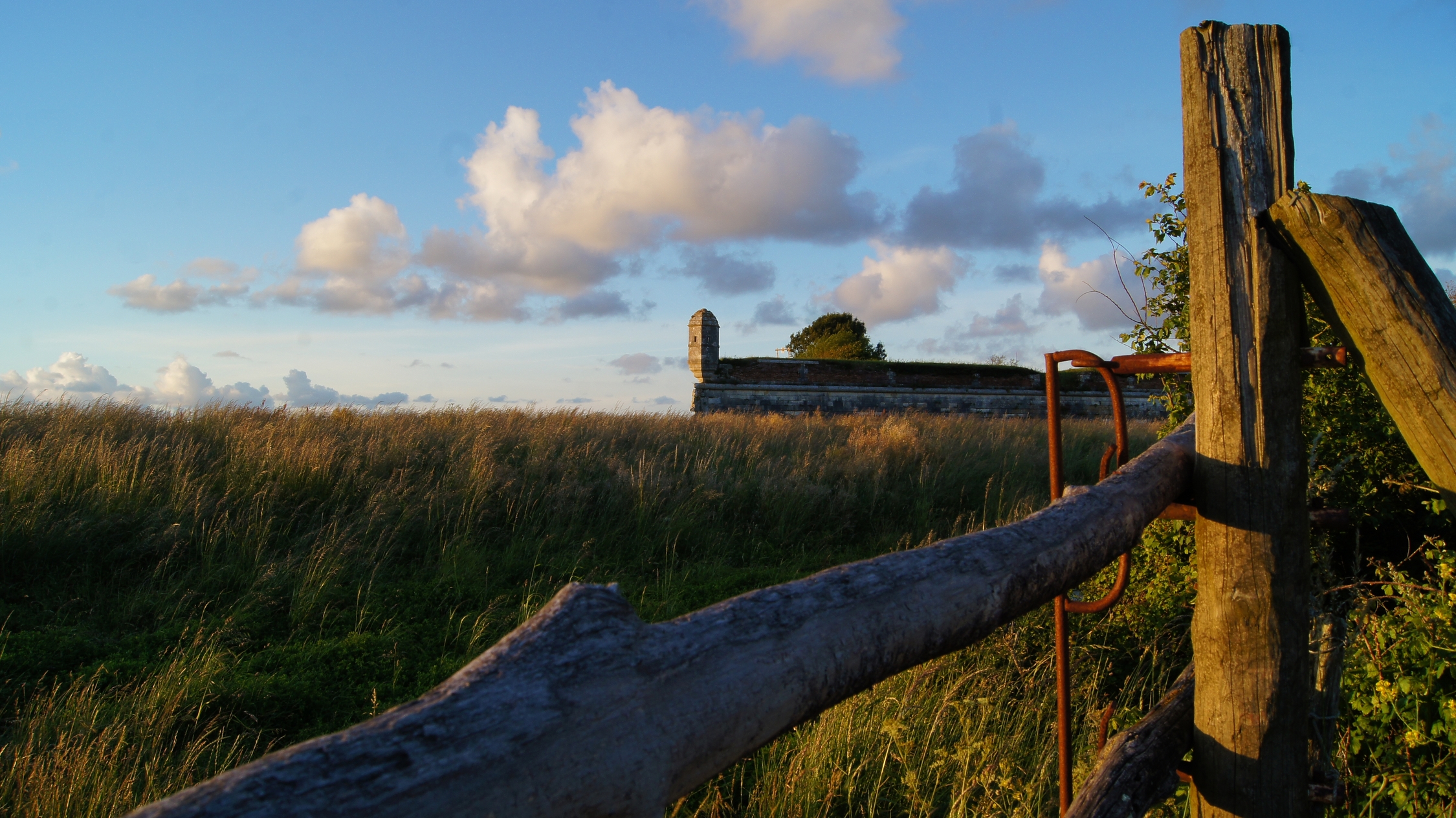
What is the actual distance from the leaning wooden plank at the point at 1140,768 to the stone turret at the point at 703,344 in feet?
63.1

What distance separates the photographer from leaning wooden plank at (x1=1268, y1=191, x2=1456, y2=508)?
158 centimetres

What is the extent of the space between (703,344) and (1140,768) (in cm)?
1945

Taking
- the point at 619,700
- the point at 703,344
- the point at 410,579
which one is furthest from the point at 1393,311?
the point at 703,344

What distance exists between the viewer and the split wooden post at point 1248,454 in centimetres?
177

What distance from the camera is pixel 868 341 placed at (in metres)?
35.1


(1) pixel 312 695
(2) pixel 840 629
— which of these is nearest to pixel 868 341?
(1) pixel 312 695

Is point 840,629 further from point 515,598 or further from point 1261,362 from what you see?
point 515,598

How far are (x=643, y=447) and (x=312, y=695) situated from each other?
5687 mm

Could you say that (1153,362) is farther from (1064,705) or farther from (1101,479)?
(1064,705)

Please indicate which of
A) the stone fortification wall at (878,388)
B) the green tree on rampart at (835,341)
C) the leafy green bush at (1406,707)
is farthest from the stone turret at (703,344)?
the leafy green bush at (1406,707)

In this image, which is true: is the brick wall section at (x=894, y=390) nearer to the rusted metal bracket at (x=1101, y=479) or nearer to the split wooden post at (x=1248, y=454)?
the rusted metal bracket at (x=1101, y=479)

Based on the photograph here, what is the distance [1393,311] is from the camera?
162 cm

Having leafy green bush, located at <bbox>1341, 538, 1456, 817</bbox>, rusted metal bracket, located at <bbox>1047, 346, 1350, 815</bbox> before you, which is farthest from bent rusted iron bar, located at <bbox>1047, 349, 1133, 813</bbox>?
leafy green bush, located at <bbox>1341, 538, 1456, 817</bbox>

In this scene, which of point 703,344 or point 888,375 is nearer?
point 703,344
